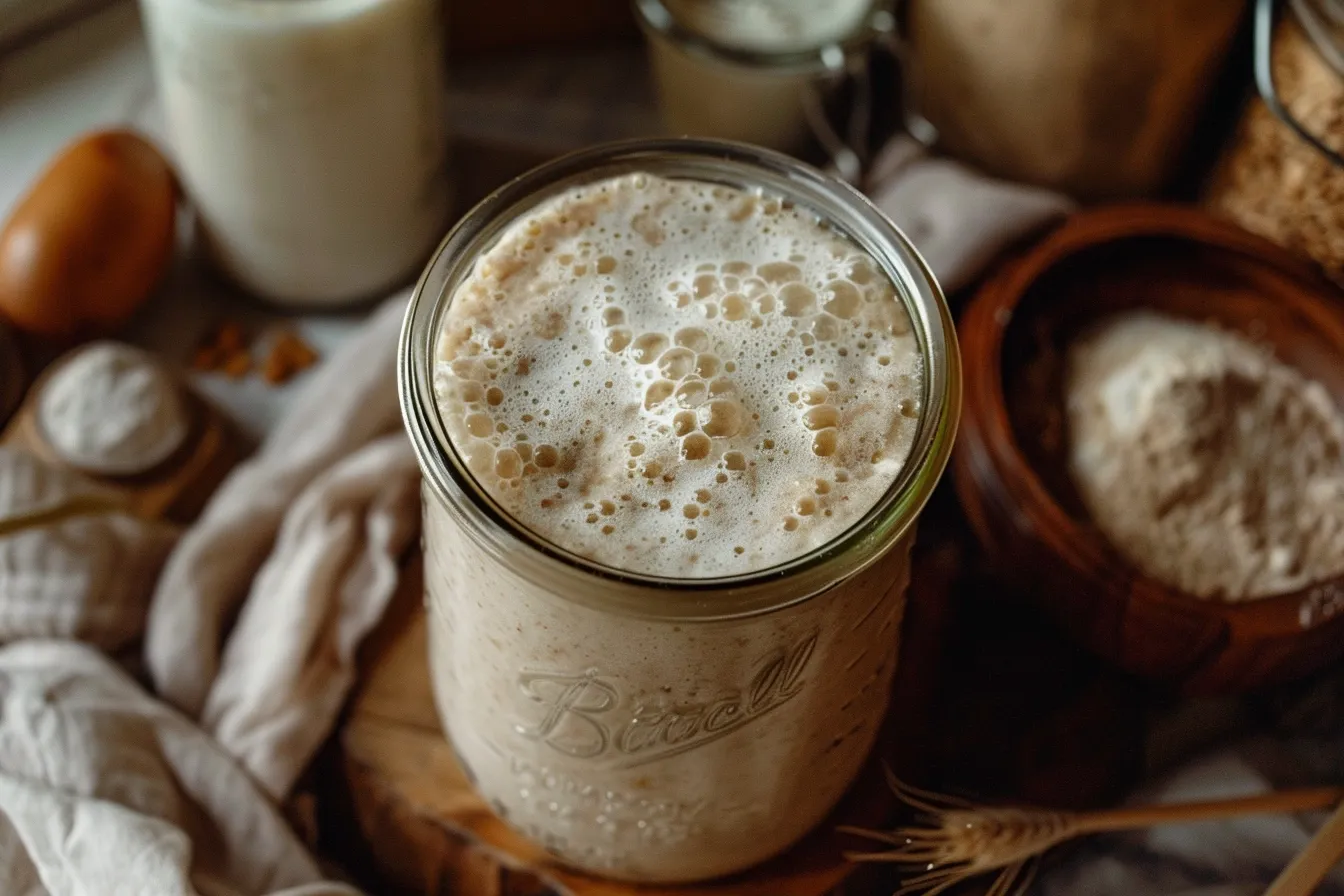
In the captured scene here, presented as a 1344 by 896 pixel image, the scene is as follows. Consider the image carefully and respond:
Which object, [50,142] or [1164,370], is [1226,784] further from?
[50,142]

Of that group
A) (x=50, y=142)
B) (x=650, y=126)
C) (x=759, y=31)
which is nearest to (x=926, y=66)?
(x=759, y=31)

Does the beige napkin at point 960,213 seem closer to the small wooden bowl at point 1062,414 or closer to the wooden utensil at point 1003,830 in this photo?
the small wooden bowl at point 1062,414

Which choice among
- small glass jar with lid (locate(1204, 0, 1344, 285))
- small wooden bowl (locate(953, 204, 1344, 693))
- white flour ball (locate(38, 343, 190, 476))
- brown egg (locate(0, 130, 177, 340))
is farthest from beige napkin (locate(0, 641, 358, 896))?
small glass jar with lid (locate(1204, 0, 1344, 285))

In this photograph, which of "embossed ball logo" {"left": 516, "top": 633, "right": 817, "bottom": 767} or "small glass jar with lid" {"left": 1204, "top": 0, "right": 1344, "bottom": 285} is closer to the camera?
"embossed ball logo" {"left": 516, "top": 633, "right": 817, "bottom": 767}

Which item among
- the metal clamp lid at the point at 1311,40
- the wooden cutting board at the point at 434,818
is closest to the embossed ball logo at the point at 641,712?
the wooden cutting board at the point at 434,818

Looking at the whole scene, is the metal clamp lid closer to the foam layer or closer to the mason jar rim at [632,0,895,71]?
the mason jar rim at [632,0,895,71]

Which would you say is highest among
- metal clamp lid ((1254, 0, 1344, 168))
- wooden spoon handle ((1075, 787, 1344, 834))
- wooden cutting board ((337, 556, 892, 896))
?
metal clamp lid ((1254, 0, 1344, 168))

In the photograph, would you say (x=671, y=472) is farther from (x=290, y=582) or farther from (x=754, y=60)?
(x=754, y=60)
